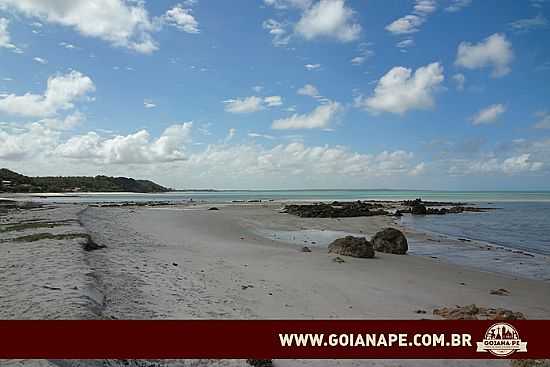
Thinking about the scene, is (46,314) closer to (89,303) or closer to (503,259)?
(89,303)

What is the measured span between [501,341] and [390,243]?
48.0 feet

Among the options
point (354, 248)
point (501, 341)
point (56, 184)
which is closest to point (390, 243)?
point (354, 248)

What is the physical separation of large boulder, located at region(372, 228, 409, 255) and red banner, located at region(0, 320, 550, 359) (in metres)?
14.3

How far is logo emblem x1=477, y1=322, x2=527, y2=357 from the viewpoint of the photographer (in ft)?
16.4

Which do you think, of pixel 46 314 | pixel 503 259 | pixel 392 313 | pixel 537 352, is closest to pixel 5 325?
pixel 46 314

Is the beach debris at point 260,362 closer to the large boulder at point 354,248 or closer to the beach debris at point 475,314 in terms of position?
the beach debris at point 475,314

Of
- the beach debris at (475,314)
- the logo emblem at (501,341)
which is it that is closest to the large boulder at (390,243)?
the beach debris at (475,314)

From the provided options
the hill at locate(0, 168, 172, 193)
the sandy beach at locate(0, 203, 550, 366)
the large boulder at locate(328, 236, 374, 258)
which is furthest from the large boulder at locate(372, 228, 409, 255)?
the hill at locate(0, 168, 172, 193)

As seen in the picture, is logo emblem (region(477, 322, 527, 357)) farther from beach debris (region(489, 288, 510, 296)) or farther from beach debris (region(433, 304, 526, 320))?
beach debris (region(489, 288, 510, 296))

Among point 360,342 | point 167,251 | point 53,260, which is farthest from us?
point 167,251

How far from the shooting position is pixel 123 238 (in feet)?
70.5

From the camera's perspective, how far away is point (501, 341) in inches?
198

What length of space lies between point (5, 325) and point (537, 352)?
22.6 feet

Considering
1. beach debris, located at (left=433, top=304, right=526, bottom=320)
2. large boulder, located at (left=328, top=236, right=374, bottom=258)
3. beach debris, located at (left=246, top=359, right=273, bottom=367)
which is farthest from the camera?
large boulder, located at (left=328, top=236, right=374, bottom=258)
